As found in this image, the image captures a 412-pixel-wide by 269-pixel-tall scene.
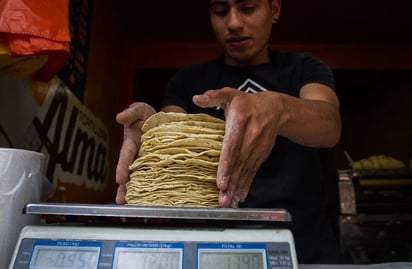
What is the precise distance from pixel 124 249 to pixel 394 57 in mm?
3996

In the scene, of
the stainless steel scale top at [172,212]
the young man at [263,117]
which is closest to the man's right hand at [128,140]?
the young man at [263,117]

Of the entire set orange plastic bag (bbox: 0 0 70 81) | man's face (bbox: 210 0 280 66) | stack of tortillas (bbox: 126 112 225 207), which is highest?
man's face (bbox: 210 0 280 66)

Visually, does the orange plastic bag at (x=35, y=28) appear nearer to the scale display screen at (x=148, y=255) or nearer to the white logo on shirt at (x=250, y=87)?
the scale display screen at (x=148, y=255)

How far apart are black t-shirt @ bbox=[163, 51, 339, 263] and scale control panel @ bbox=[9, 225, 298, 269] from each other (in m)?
0.48

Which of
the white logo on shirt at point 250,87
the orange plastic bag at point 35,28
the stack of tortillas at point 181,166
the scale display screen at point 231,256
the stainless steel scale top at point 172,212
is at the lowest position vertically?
the scale display screen at point 231,256

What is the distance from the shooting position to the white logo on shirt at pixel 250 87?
4.62 ft

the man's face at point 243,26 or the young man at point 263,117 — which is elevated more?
the man's face at point 243,26

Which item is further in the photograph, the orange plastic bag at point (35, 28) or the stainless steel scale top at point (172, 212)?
the orange plastic bag at point (35, 28)

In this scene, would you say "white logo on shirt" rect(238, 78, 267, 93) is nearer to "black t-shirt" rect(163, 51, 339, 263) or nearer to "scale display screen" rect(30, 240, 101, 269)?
"black t-shirt" rect(163, 51, 339, 263)

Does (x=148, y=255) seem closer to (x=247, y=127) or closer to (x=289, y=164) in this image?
(x=247, y=127)

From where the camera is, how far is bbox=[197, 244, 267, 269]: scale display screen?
619mm

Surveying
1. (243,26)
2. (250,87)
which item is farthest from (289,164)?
(243,26)

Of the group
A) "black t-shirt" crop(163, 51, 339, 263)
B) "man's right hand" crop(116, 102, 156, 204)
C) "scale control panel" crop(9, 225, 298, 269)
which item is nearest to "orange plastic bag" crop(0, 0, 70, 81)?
"man's right hand" crop(116, 102, 156, 204)

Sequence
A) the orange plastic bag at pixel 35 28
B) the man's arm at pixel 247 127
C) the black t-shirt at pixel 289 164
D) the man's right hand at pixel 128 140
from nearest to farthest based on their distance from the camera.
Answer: the man's arm at pixel 247 127 → the orange plastic bag at pixel 35 28 → the man's right hand at pixel 128 140 → the black t-shirt at pixel 289 164
